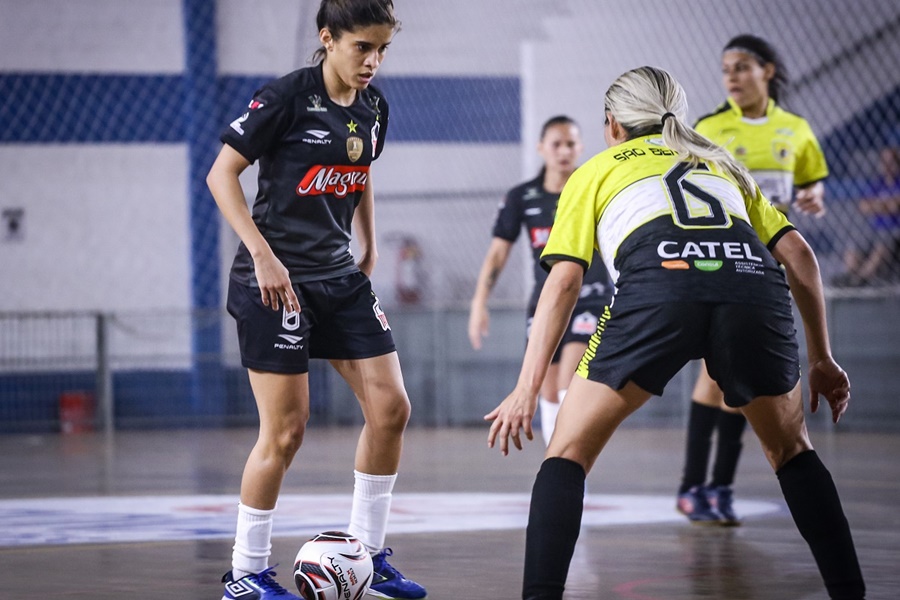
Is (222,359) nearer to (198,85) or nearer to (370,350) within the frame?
(198,85)

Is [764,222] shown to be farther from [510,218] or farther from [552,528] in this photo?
[510,218]

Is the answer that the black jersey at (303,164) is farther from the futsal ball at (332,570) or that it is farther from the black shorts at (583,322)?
the black shorts at (583,322)

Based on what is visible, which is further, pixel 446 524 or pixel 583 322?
pixel 583 322

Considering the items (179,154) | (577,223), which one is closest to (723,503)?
(577,223)

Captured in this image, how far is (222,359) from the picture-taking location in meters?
13.2

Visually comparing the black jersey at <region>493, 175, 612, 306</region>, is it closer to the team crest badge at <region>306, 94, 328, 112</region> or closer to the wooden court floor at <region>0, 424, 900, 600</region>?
the wooden court floor at <region>0, 424, 900, 600</region>

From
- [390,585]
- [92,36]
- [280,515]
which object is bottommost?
[280,515]

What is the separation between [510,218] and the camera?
6855 millimetres

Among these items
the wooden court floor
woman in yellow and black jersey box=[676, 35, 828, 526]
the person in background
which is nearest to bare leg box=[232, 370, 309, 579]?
the wooden court floor

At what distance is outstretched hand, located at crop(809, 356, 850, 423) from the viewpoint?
3574 millimetres

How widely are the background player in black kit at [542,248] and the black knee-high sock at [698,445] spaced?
25.3 inches

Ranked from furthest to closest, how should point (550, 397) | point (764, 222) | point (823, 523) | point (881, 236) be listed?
point (881, 236), point (550, 397), point (764, 222), point (823, 523)

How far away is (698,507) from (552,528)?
2921mm

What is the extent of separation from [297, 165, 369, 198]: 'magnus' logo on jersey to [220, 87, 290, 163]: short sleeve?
0.16 m
